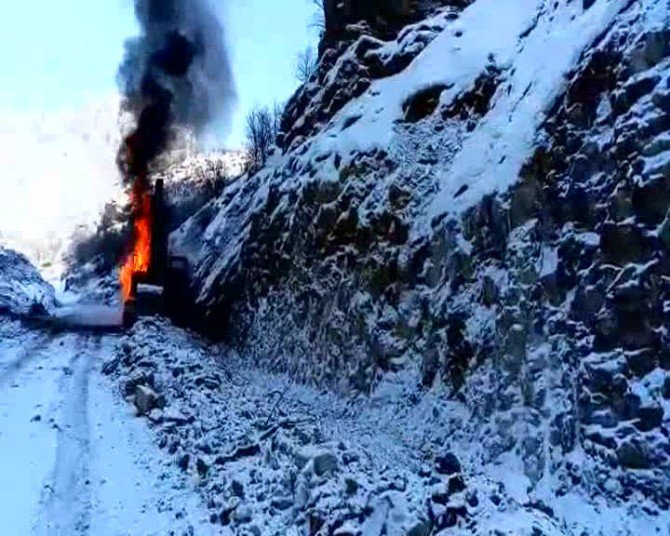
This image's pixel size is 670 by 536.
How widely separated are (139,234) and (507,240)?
30992 millimetres

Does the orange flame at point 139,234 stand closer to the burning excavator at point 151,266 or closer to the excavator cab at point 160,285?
the burning excavator at point 151,266

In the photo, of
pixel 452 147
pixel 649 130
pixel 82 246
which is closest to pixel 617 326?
pixel 649 130

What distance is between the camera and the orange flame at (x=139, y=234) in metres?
37.5

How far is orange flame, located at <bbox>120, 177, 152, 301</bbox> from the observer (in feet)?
123

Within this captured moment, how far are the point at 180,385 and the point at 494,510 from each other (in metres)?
9.58

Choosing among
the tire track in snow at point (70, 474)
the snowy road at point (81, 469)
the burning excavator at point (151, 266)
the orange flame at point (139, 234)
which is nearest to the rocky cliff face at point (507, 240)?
the snowy road at point (81, 469)

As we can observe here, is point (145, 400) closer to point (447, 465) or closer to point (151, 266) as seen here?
point (447, 465)

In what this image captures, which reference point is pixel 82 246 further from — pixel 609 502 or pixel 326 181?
pixel 609 502

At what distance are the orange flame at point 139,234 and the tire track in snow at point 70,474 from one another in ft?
63.8

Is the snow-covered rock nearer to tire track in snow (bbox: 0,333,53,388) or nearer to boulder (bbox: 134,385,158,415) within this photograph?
tire track in snow (bbox: 0,333,53,388)

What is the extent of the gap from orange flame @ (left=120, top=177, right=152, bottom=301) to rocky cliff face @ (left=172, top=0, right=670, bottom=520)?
16.6 meters

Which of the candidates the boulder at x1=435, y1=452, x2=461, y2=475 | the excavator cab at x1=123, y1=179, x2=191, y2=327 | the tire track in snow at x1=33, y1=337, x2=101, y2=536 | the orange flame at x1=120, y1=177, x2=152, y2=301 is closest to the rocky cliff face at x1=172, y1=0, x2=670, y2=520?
the boulder at x1=435, y1=452, x2=461, y2=475

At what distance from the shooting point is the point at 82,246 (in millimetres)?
101938

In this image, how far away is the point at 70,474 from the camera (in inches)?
426
